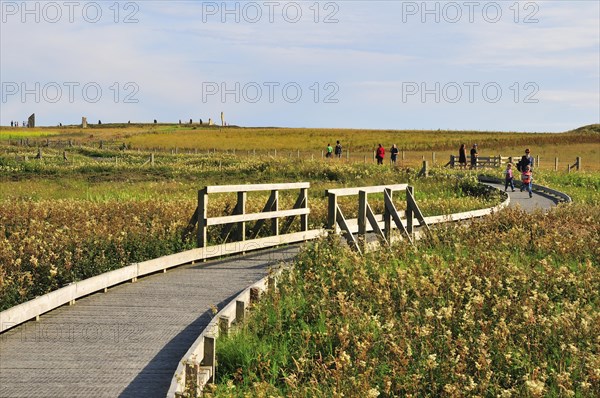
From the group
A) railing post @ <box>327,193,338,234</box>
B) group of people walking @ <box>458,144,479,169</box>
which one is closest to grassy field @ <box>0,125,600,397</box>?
railing post @ <box>327,193,338,234</box>

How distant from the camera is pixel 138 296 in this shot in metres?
13.2

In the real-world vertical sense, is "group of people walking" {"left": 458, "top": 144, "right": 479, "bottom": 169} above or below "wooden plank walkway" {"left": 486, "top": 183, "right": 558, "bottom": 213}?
above

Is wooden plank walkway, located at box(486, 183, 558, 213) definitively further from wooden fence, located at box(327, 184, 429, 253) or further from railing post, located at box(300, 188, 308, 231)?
wooden fence, located at box(327, 184, 429, 253)

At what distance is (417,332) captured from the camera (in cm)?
881

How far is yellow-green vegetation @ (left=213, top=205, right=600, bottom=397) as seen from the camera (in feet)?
26.3

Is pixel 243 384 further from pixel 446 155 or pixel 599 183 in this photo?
pixel 446 155

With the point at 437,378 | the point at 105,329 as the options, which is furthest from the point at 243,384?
the point at 105,329

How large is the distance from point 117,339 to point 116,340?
55mm

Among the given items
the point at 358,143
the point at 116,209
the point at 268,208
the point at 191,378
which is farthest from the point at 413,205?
the point at 358,143

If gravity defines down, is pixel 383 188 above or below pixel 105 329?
above

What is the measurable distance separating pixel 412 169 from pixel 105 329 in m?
35.0

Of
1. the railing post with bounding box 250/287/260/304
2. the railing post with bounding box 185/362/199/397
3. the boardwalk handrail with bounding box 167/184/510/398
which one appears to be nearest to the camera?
the railing post with bounding box 185/362/199/397

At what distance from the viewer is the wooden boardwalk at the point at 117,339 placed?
8727 mm

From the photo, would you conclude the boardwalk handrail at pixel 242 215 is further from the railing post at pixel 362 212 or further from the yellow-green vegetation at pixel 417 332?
the yellow-green vegetation at pixel 417 332
